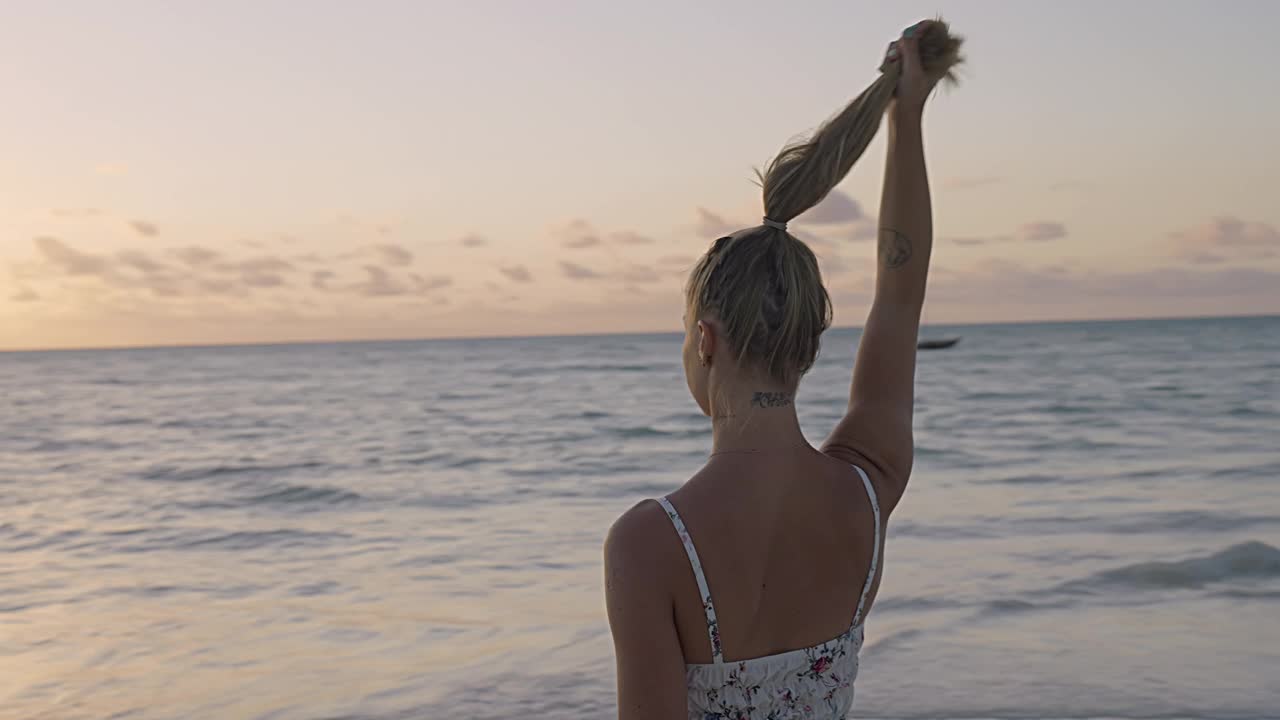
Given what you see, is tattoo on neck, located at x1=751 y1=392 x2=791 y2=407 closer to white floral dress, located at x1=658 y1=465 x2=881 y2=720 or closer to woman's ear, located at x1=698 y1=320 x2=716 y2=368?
woman's ear, located at x1=698 y1=320 x2=716 y2=368

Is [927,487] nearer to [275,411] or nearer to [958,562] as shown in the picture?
[958,562]

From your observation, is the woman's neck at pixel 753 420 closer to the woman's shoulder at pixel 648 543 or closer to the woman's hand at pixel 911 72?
the woman's shoulder at pixel 648 543

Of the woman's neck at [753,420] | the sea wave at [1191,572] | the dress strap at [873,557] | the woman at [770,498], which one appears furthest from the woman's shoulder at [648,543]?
the sea wave at [1191,572]

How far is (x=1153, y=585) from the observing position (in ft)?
27.8

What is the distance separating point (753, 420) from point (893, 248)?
1.38ft

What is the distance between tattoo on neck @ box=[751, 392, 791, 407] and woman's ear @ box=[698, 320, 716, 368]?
78 mm

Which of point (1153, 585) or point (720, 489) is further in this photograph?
point (1153, 585)

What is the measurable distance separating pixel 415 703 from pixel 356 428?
70.9 feet

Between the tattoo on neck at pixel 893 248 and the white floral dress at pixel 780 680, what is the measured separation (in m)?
0.34

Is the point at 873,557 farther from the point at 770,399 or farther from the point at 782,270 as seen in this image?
the point at 782,270

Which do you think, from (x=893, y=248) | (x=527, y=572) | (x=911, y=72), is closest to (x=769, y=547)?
(x=893, y=248)

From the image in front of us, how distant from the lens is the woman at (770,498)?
4.64 ft

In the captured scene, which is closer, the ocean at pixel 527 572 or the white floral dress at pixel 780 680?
the white floral dress at pixel 780 680

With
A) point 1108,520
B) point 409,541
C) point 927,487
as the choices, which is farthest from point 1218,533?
point 409,541
